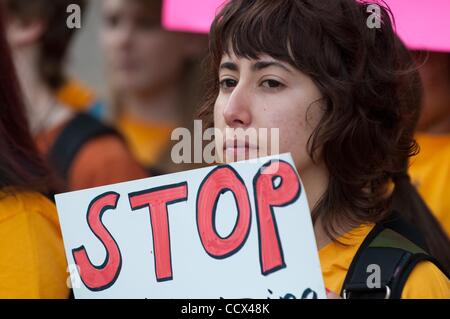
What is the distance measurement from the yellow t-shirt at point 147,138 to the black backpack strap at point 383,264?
2.64m

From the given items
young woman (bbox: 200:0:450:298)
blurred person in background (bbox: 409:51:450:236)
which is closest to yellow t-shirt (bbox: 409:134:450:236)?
blurred person in background (bbox: 409:51:450:236)

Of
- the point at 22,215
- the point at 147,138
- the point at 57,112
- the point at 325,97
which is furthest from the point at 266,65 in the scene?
the point at 147,138

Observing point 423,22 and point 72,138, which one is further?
point 72,138

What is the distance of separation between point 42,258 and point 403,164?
3.01ft

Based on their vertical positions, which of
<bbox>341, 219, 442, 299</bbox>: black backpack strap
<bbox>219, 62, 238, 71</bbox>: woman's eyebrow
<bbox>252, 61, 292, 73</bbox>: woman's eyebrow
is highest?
<bbox>219, 62, 238, 71</bbox>: woman's eyebrow

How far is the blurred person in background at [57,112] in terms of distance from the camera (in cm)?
337

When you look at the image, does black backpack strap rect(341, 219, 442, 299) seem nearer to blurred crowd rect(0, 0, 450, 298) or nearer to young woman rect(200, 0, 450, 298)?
young woman rect(200, 0, 450, 298)

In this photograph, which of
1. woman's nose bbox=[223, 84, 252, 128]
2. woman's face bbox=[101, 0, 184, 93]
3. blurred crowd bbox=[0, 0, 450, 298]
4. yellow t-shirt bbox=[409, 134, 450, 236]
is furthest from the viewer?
woman's face bbox=[101, 0, 184, 93]

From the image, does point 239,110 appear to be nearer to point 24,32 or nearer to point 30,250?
point 30,250

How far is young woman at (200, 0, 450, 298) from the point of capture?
2.03m

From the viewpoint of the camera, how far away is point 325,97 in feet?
6.75

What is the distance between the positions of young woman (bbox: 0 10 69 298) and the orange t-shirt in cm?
94

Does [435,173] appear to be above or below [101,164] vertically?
below

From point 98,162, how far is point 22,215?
1200mm
